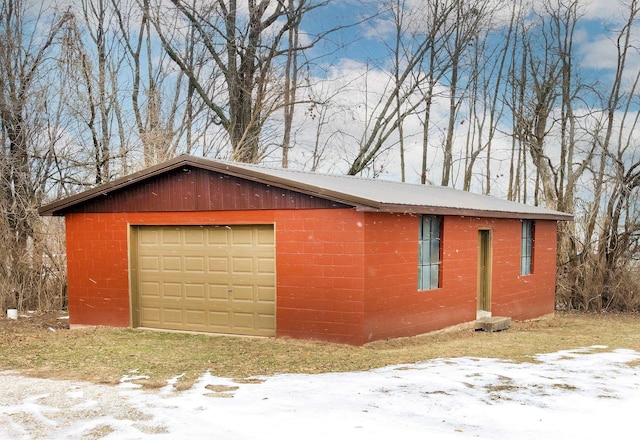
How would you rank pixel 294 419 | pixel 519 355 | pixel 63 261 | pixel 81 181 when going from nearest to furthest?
1. pixel 294 419
2. pixel 519 355
3. pixel 63 261
4. pixel 81 181

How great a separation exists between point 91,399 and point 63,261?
10.1 meters

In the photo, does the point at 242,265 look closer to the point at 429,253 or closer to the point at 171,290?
the point at 171,290

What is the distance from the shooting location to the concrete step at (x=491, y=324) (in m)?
13.6

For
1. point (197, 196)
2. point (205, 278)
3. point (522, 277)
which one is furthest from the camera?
point (522, 277)

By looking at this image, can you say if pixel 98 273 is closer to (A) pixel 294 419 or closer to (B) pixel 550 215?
(A) pixel 294 419

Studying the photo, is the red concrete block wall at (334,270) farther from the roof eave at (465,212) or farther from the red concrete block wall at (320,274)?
the roof eave at (465,212)

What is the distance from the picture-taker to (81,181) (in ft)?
59.1

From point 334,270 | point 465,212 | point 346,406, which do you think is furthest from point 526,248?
point 346,406

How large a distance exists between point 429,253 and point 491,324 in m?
2.70

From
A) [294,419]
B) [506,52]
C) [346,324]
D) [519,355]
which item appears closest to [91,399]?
[294,419]

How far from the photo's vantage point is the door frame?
46.9ft

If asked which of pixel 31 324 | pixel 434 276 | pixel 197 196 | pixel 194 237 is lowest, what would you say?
pixel 31 324

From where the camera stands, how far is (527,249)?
A: 53.4ft

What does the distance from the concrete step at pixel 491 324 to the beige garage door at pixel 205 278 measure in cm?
500
